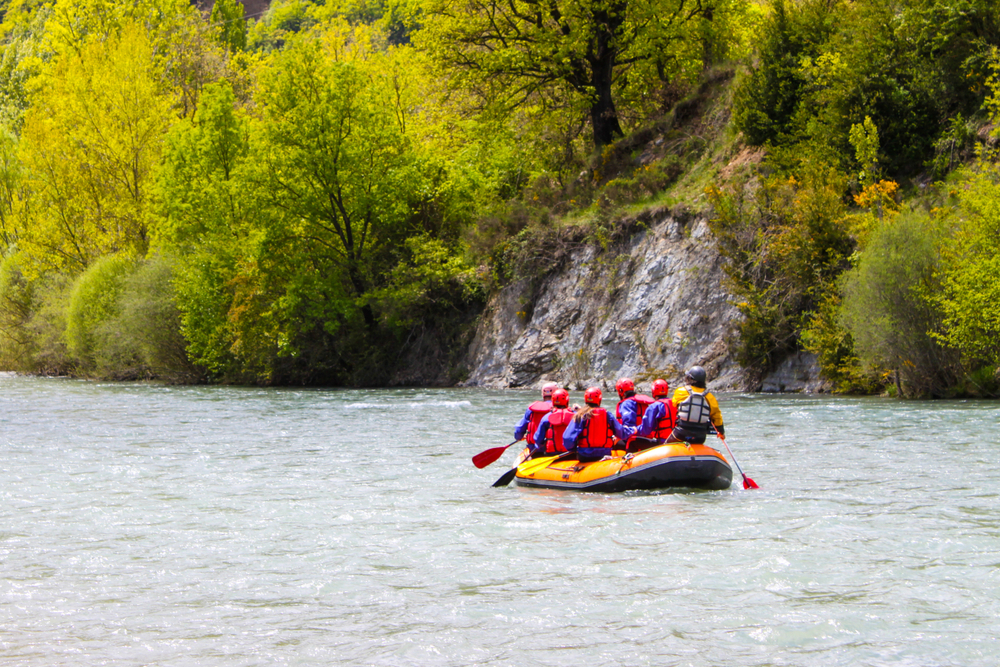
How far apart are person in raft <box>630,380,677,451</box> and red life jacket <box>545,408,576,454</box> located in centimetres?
86

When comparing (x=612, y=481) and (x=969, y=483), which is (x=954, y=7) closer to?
(x=969, y=483)

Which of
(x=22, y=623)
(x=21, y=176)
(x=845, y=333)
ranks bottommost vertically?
(x=22, y=623)

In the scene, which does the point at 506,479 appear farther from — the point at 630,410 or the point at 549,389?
the point at 630,410

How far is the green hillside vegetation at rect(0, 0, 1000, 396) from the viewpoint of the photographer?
22.0 m

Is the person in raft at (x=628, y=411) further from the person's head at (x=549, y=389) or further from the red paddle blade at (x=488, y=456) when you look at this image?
the red paddle blade at (x=488, y=456)

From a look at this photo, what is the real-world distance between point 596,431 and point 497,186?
22072 mm

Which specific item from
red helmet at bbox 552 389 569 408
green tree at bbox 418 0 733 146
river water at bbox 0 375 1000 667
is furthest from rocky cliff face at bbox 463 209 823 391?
red helmet at bbox 552 389 569 408

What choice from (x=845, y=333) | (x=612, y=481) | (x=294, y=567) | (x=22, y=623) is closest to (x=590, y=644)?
(x=294, y=567)

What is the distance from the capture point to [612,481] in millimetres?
11625

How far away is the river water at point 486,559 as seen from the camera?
6.45 metres

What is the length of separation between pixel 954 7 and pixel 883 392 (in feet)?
27.5

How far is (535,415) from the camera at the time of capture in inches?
510

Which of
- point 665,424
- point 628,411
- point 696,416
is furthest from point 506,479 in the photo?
point 696,416

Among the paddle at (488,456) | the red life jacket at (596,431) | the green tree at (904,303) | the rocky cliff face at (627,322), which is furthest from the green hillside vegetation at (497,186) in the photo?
the paddle at (488,456)
